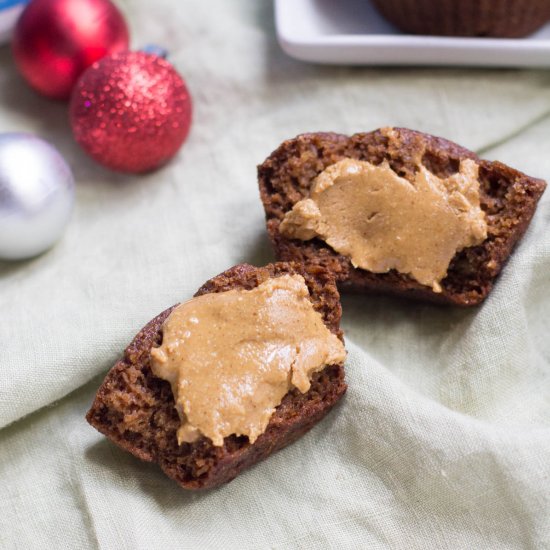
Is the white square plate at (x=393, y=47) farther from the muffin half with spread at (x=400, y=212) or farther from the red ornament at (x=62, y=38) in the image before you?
the red ornament at (x=62, y=38)

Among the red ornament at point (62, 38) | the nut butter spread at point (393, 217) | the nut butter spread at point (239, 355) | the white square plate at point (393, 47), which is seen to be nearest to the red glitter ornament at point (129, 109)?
the red ornament at point (62, 38)

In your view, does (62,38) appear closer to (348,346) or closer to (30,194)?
(30,194)

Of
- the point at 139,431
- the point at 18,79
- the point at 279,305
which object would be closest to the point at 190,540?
the point at 139,431

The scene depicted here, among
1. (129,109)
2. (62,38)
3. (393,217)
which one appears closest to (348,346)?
(393,217)

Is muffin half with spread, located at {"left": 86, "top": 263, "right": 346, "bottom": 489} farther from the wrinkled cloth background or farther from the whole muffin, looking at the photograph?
the whole muffin

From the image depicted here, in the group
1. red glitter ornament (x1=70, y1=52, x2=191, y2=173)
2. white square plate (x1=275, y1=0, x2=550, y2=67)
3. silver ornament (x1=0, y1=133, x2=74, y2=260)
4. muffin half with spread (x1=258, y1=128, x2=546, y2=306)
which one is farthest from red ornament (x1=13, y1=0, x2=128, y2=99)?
muffin half with spread (x1=258, y1=128, x2=546, y2=306)
